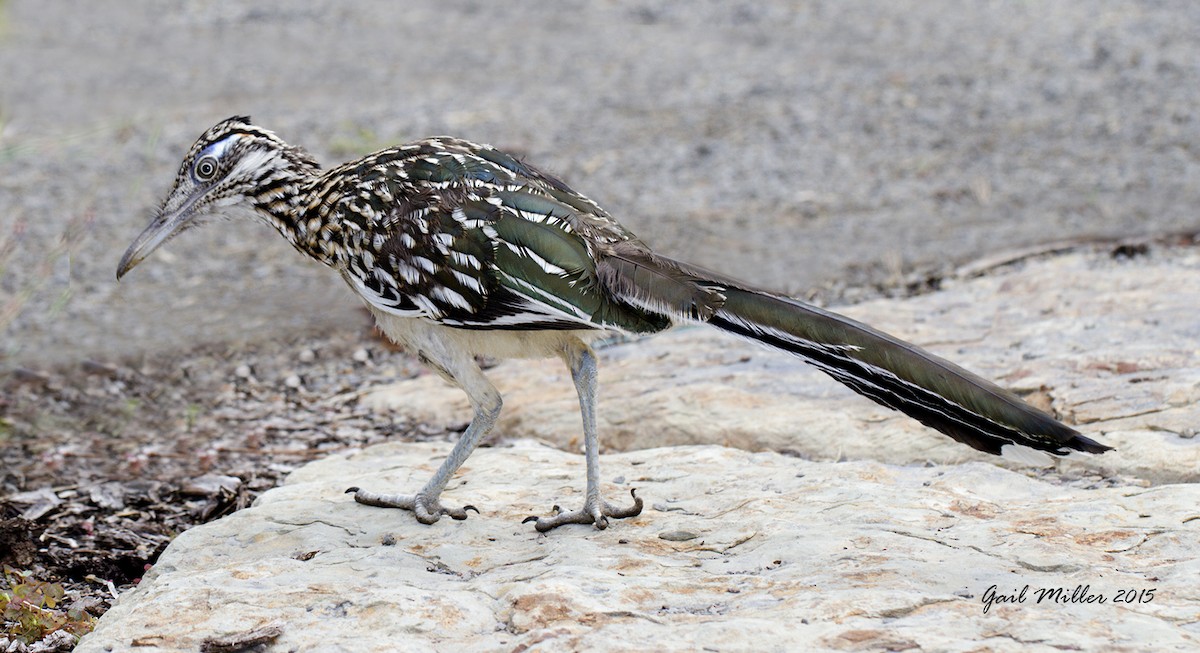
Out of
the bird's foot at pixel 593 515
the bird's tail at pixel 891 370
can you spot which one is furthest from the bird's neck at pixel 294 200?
the bird's tail at pixel 891 370

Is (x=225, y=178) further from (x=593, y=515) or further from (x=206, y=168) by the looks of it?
(x=593, y=515)

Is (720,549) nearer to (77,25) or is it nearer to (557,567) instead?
(557,567)

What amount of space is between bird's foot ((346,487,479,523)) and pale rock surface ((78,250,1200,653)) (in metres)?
0.06

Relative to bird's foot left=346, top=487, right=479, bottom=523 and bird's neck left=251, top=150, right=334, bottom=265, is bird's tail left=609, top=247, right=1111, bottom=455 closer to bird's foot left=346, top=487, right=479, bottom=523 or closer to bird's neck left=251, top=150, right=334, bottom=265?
bird's foot left=346, top=487, right=479, bottom=523

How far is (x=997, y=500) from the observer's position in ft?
15.0

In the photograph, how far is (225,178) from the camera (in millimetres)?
5285

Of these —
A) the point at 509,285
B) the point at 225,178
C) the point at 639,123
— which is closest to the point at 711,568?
the point at 509,285

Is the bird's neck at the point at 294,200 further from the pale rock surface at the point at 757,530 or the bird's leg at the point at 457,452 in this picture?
the pale rock surface at the point at 757,530

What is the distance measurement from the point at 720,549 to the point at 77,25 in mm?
13804

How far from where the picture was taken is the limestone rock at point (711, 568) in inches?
136

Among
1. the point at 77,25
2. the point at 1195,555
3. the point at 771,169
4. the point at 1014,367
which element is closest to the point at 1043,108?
the point at 771,169

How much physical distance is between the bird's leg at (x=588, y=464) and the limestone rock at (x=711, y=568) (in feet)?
0.20

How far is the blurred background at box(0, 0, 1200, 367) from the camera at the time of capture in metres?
8.52

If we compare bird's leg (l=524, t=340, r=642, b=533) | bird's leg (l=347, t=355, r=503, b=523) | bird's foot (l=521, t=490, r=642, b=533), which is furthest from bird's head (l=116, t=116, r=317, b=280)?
bird's foot (l=521, t=490, r=642, b=533)
